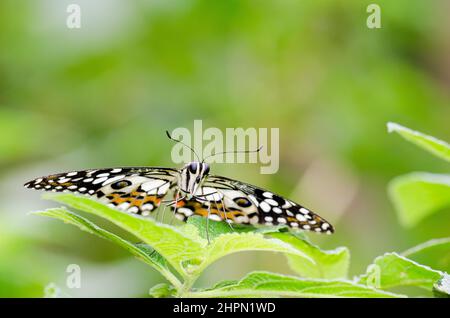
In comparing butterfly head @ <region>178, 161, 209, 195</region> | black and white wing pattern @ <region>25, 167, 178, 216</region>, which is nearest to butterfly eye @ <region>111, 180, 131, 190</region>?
black and white wing pattern @ <region>25, 167, 178, 216</region>

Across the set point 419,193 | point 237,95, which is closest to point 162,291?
point 419,193

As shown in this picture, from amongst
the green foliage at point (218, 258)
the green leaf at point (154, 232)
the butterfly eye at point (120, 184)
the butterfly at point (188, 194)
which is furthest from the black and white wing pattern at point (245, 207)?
the green leaf at point (154, 232)

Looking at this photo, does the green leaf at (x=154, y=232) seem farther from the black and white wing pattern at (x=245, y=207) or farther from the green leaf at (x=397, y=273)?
the black and white wing pattern at (x=245, y=207)

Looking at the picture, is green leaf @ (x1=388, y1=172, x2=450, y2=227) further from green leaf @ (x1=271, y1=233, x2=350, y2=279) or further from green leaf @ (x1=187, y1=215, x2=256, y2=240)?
green leaf @ (x1=187, y1=215, x2=256, y2=240)

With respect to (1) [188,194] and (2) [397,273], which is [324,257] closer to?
(2) [397,273]

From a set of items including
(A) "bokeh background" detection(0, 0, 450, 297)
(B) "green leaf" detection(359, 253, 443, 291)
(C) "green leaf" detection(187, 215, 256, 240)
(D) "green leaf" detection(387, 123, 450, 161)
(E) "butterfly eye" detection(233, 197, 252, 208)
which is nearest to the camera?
(B) "green leaf" detection(359, 253, 443, 291)
